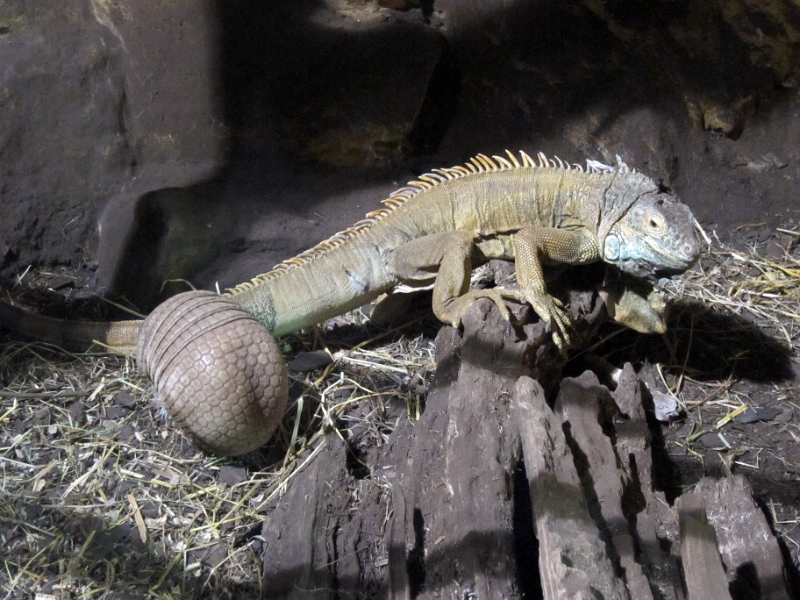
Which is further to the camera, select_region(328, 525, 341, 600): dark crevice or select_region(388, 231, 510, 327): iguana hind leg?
select_region(388, 231, 510, 327): iguana hind leg

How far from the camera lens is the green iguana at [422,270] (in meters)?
3.08

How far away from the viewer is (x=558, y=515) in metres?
2.48

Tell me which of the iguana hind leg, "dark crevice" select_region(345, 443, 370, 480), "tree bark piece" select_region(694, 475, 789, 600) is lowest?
"dark crevice" select_region(345, 443, 370, 480)

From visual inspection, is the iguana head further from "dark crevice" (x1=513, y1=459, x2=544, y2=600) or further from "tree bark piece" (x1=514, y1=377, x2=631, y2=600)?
"dark crevice" (x1=513, y1=459, x2=544, y2=600)

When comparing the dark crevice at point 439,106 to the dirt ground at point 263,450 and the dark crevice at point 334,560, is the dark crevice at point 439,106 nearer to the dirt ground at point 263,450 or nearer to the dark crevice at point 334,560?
the dirt ground at point 263,450

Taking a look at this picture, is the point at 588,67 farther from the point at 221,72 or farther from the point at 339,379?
the point at 339,379

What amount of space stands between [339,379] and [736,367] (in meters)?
2.34

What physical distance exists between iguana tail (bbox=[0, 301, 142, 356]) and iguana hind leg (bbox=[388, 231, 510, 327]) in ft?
5.10

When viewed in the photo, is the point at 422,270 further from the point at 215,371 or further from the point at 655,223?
the point at 215,371

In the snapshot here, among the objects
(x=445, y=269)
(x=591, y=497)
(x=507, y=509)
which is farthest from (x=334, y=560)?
(x=445, y=269)

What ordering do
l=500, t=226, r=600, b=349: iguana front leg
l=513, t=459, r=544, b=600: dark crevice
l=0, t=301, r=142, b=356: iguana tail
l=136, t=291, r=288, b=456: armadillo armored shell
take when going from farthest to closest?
l=0, t=301, r=142, b=356: iguana tail, l=500, t=226, r=600, b=349: iguana front leg, l=136, t=291, r=288, b=456: armadillo armored shell, l=513, t=459, r=544, b=600: dark crevice

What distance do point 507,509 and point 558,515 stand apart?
0.23m

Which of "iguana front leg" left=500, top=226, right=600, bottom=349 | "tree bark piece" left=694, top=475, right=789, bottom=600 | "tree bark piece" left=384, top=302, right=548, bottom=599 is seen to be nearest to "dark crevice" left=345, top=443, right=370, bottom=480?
"tree bark piece" left=384, top=302, right=548, bottom=599

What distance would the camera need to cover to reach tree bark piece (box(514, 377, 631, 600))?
86.6 inches
